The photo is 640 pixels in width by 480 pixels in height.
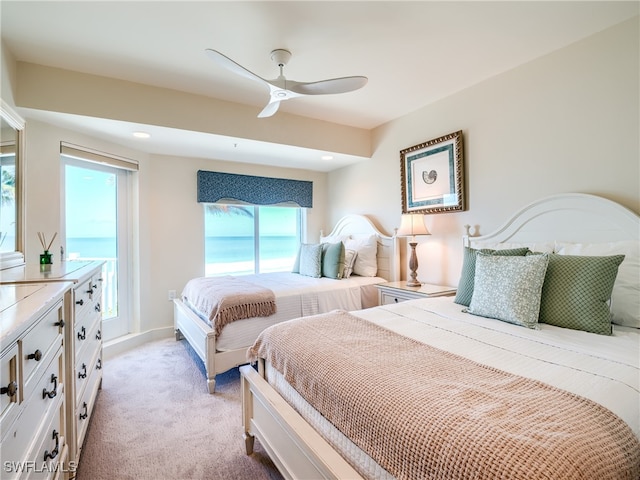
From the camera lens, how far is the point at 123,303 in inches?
137

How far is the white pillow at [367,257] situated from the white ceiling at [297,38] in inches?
64.7

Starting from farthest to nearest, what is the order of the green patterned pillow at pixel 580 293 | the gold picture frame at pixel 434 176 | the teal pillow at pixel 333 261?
the teal pillow at pixel 333 261
the gold picture frame at pixel 434 176
the green patterned pillow at pixel 580 293

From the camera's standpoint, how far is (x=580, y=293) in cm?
161

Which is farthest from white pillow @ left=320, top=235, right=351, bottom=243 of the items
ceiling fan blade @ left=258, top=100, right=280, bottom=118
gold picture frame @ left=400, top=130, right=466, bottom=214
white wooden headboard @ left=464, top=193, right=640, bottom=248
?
ceiling fan blade @ left=258, top=100, right=280, bottom=118

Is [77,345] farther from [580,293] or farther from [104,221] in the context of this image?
Answer: [580,293]

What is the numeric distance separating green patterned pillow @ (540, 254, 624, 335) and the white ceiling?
59.3 inches

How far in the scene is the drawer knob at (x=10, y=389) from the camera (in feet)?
2.48

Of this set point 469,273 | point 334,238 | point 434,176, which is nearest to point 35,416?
point 469,273

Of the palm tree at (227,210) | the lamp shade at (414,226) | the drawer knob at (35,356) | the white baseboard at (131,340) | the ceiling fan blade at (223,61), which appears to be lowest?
the white baseboard at (131,340)

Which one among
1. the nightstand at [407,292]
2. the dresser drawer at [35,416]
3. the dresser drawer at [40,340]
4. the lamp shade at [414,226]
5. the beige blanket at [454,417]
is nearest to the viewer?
the beige blanket at [454,417]

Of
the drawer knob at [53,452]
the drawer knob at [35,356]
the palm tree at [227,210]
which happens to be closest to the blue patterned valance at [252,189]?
the palm tree at [227,210]

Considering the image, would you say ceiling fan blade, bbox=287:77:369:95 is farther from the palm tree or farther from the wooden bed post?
the palm tree

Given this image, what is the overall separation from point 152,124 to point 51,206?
1.08 meters

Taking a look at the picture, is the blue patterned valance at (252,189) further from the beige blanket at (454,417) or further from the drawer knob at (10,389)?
the drawer knob at (10,389)
